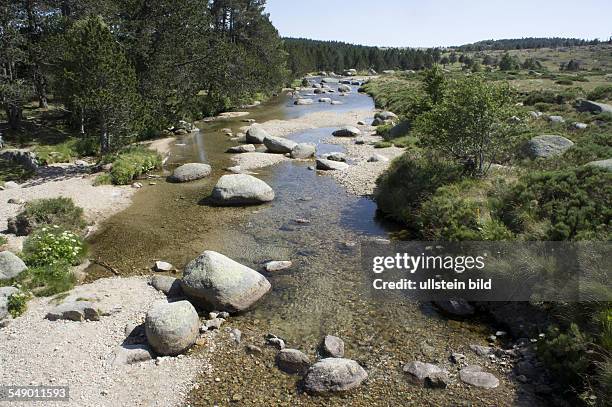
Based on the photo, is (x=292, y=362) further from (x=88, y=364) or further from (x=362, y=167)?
→ (x=362, y=167)

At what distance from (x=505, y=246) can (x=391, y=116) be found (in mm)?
32834

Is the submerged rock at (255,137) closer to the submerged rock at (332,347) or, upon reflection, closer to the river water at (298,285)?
the river water at (298,285)

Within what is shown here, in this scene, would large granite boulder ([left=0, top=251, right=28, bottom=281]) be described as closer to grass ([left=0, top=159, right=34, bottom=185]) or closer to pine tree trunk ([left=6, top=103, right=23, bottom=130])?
grass ([left=0, top=159, right=34, bottom=185])

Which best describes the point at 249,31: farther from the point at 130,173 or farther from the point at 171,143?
the point at 130,173

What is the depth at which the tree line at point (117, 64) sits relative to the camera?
78.2 feet

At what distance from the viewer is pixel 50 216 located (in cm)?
1753

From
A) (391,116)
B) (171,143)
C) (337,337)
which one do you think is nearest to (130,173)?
(171,143)

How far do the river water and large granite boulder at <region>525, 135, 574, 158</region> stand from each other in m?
8.64

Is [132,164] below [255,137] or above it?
below

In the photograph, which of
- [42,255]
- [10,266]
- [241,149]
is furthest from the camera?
[241,149]

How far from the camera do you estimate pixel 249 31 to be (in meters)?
65.2

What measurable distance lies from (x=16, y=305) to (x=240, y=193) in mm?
11122

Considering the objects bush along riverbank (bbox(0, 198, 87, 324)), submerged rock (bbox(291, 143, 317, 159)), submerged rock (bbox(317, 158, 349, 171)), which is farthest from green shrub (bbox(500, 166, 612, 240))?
submerged rock (bbox(291, 143, 317, 159))

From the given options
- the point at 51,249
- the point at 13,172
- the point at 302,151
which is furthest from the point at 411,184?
the point at 13,172
